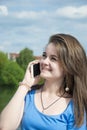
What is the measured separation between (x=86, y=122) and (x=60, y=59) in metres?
0.21

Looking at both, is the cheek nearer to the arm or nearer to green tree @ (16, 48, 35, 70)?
the arm

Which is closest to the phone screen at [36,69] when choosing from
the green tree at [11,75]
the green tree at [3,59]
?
the green tree at [11,75]

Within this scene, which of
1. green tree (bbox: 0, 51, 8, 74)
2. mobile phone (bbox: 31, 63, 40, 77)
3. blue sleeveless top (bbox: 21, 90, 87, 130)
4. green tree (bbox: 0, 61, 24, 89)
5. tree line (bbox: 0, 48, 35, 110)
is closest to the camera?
blue sleeveless top (bbox: 21, 90, 87, 130)

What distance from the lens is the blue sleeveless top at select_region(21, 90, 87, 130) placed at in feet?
3.96

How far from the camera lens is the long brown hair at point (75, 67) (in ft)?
4.07

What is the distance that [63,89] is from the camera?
1.30 m

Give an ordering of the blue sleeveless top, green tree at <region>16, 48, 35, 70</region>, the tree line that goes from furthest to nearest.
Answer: the tree line → green tree at <region>16, 48, 35, 70</region> → the blue sleeveless top

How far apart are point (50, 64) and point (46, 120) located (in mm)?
173

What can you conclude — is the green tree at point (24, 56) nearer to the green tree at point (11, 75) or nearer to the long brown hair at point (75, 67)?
the green tree at point (11, 75)

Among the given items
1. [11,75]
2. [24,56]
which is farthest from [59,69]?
[11,75]

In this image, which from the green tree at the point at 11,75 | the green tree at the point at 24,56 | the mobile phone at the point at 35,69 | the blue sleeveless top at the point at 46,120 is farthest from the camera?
the green tree at the point at 11,75

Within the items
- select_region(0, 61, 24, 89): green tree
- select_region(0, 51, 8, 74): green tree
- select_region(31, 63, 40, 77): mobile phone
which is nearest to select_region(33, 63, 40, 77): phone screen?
select_region(31, 63, 40, 77): mobile phone

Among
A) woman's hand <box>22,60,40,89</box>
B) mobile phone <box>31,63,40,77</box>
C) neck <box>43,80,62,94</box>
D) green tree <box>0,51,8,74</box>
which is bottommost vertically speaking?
green tree <box>0,51,8,74</box>

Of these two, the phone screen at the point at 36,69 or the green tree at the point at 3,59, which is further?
the green tree at the point at 3,59
